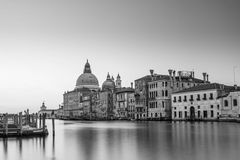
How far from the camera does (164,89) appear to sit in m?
70.3

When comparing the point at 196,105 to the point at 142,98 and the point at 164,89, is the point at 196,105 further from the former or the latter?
the point at 142,98

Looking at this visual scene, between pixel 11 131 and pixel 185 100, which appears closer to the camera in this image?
pixel 11 131

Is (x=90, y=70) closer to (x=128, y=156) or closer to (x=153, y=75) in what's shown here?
(x=153, y=75)

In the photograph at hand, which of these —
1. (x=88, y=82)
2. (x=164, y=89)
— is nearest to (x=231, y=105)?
(x=164, y=89)

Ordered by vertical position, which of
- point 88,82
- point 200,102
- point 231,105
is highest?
point 88,82

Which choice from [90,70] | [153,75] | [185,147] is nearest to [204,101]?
[153,75]

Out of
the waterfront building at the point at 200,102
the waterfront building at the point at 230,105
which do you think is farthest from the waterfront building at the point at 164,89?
the waterfront building at the point at 230,105

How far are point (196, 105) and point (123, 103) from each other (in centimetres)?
3070

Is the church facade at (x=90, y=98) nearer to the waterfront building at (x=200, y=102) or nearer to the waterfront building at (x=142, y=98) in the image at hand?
the waterfront building at (x=142, y=98)

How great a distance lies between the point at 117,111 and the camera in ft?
308

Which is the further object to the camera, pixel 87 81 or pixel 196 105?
pixel 87 81

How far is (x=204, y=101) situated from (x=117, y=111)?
121ft

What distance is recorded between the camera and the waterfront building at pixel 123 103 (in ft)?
285

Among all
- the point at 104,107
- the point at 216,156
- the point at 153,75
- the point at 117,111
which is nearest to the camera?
the point at 216,156
